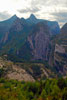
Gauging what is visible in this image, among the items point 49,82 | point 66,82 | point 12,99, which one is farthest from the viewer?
point 49,82

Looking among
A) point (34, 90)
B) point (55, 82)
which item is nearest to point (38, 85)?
point (34, 90)

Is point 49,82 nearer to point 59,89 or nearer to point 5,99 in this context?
point 59,89

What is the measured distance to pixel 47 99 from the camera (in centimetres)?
12469

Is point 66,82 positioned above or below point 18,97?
above

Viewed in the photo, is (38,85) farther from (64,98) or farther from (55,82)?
(64,98)

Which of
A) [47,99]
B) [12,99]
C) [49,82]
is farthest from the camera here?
[49,82]

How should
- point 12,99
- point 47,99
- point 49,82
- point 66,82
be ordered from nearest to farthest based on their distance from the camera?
point 47,99
point 12,99
point 66,82
point 49,82

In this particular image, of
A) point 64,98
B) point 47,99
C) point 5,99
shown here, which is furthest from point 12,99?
point 64,98

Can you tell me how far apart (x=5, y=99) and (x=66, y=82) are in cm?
5061

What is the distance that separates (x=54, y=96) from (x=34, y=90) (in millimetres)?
42491

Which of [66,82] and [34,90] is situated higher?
[66,82]

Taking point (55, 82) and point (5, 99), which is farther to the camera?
point (55, 82)

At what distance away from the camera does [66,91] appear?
130625 millimetres

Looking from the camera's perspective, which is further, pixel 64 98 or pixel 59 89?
pixel 59 89
